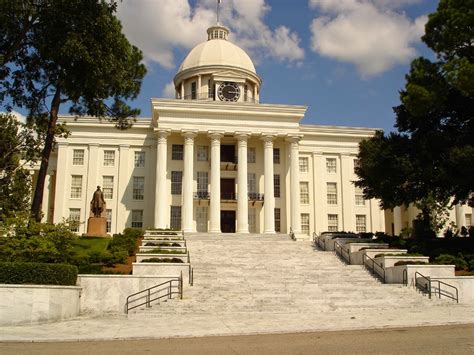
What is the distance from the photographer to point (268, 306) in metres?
19.6

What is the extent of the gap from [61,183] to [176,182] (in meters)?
10.3

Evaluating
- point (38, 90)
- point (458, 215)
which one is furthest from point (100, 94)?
point (458, 215)

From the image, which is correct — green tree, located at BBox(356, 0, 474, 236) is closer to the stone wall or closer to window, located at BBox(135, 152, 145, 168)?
the stone wall

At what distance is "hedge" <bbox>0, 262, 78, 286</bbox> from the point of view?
17.2 metres

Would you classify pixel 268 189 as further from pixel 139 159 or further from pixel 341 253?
pixel 341 253

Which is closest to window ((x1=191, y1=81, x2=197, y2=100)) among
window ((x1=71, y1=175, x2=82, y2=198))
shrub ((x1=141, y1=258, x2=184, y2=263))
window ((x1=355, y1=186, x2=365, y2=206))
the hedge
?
window ((x1=71, y1=175, x2=82, y2=198))

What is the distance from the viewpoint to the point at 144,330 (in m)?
14.3

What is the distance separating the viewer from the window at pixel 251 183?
48.3 meters

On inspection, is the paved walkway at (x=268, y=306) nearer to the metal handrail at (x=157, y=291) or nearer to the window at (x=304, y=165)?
→ the metal handrail at (x=157, y=291)

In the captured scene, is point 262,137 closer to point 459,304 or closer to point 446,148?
point 446,148

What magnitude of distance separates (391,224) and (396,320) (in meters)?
42.2

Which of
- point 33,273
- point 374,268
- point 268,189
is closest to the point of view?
point 33,273

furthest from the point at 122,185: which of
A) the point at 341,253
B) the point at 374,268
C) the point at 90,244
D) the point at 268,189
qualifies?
the point at 374,268

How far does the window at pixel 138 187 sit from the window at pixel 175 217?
3.48m
